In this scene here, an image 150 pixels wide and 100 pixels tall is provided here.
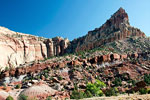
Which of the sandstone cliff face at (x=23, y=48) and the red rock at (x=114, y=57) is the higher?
the sandstone cliff face at (x=23, y=48)

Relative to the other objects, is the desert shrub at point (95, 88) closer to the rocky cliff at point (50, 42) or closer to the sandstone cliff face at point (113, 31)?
the rocky cliff at point (50, 42)

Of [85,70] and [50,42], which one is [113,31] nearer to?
[85,70]

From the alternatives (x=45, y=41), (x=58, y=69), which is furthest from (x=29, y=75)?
(x=45, y=41)

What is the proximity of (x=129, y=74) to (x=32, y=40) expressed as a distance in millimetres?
62916

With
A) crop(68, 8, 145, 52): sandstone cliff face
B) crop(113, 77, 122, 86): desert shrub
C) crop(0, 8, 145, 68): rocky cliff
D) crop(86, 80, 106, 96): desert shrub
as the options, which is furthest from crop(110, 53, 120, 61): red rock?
crop(68, 8, 145, 52): sandstone cliff face

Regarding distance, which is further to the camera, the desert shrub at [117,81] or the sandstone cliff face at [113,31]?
the sandstone cliff face at [113,31]

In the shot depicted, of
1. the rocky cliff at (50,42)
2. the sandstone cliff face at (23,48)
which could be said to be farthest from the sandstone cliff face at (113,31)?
the sandstone cliff face at (23,48)

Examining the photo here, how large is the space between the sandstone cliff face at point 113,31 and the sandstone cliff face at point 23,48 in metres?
13.2

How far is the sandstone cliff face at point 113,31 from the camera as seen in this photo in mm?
72750

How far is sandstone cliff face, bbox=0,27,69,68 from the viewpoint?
7055cm

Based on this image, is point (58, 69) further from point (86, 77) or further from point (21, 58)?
point (21, 58)

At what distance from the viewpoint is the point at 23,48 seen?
80.2 metres

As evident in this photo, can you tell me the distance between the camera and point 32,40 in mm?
88125

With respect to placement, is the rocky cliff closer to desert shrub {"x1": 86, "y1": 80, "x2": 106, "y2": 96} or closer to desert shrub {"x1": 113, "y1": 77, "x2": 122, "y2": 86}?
desert shrub {"x1": 113, "y1": 77, "x2": 122, "y2": 86}
